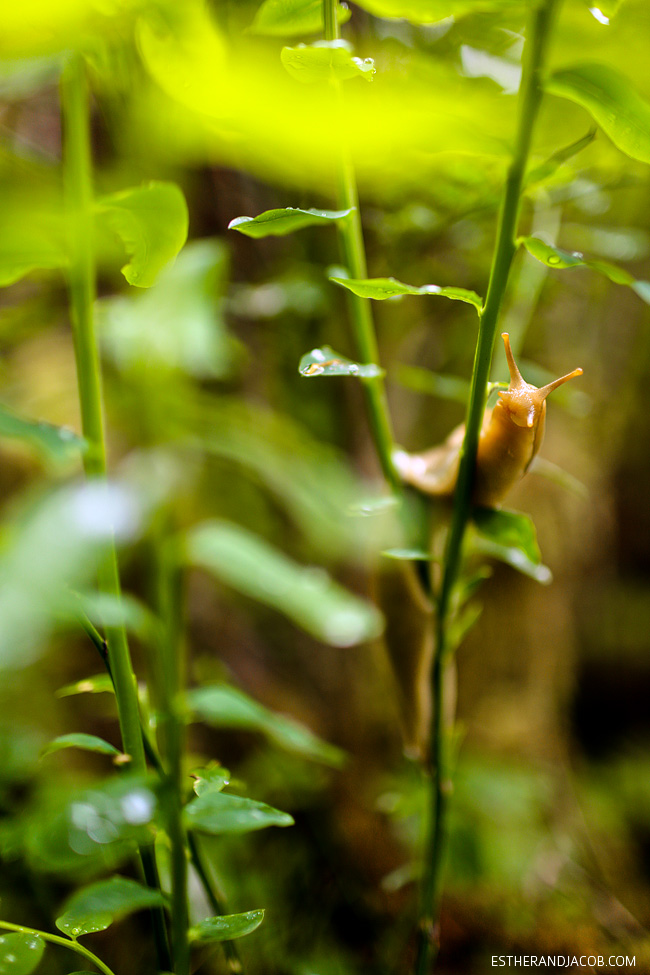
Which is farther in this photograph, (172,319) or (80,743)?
(172,319)

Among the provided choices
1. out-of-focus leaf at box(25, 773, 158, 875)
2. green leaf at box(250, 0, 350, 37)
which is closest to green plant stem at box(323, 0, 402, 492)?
green leaf at box(250, 0, 350, 37)

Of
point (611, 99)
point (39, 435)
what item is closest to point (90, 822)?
point (39, 435)

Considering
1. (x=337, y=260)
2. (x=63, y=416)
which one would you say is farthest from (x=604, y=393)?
(x=63, y=416)

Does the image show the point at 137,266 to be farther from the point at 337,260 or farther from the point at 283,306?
the point at 337,260

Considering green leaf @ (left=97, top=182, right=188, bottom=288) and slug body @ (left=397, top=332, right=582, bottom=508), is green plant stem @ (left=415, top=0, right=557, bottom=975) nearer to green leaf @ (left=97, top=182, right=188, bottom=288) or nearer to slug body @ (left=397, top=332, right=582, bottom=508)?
slug body @ (left=397, top=332, right=582, bottom=508)

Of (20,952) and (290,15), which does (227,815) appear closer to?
(20,952)

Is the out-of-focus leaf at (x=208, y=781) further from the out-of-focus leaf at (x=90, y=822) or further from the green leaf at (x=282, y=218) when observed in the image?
the green leaf at (x=282, y=218)
